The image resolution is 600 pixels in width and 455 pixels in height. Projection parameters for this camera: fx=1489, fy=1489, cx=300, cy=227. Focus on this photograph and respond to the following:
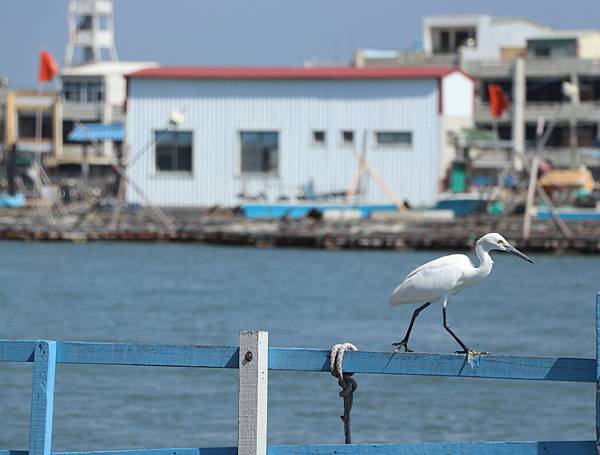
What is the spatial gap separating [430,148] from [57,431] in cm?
3706

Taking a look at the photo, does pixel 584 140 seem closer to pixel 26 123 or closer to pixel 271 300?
pixel 26 123

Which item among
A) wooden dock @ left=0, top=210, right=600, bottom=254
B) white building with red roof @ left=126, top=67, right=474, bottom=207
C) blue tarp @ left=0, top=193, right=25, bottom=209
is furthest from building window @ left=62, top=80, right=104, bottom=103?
wooden dock @ left=0, top=210, right=600, bottom=254

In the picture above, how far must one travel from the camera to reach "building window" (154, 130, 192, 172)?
54.2 meters

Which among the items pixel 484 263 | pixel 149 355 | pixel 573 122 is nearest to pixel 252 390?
pixel 149 355

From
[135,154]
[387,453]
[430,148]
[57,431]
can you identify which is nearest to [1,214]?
[135,154]

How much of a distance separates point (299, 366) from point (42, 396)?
1.22 m

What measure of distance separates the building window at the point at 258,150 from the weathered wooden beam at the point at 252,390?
47746 millimetres

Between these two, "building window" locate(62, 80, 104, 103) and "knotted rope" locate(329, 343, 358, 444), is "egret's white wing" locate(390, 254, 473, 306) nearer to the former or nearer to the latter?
"knotted rope" locate(329, 343, 358, 444)

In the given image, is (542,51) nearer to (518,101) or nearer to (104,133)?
(518,101)

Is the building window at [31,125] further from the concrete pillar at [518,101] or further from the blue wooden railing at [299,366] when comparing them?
the blue wooden railing at [299,366]

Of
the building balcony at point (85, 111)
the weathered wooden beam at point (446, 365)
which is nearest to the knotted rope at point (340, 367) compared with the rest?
the weathered wooden beam at point (446, 365)

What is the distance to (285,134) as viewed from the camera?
54562 millimetres

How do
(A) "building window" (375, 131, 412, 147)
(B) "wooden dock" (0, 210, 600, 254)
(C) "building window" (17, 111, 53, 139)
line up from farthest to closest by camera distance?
1. (C) "building window" (17, 111, 53, 139)
2. (A) "building window" (375, 131, 412, 147)
3. (B) "wooden dock" (0, 210, 600, 254)

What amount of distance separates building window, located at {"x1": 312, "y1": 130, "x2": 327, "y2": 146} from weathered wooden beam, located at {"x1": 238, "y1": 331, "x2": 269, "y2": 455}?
1873 inches
